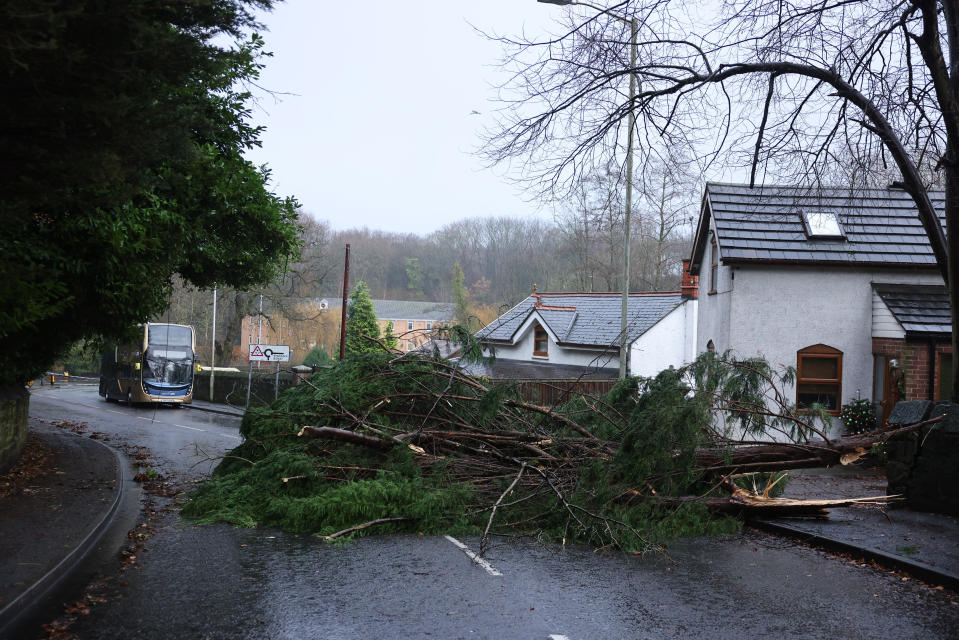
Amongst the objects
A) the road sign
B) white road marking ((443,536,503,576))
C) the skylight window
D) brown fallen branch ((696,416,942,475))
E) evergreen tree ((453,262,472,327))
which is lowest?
white road marking ((443,536,503,576))

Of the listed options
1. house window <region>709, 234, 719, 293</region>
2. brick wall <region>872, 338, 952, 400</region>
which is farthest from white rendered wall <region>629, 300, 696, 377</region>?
brick wall <region>872, 338, 952, 400</region>

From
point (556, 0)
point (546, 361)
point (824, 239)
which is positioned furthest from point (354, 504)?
point (546, 361)

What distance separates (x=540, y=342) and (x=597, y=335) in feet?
12.6

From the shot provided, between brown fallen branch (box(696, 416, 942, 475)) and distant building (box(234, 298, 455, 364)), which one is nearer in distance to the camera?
brown fallen branch (box(696, 416, 942, 475))

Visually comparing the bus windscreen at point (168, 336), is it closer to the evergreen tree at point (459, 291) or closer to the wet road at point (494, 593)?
the wet road at point (494, 593)

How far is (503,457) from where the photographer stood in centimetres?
1018

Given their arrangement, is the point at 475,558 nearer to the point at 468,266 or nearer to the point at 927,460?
the point at 927,460

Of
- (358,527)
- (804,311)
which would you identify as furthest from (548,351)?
(358,527)

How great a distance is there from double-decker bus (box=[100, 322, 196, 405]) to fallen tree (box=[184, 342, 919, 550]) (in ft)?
75.9

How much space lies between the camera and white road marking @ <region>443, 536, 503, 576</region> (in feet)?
24.1

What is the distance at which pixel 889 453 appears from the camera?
10797 millimetres

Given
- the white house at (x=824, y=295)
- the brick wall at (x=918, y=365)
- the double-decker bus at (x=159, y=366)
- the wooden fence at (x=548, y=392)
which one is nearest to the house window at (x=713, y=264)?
the white house at (x=824, y=295)

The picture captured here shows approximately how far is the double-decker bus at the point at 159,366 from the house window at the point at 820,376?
24537 millimetres

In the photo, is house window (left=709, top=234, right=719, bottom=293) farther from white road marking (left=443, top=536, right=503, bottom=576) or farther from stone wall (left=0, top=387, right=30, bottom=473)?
stone wall (left=0, top=387, right=30, bottom=473)
